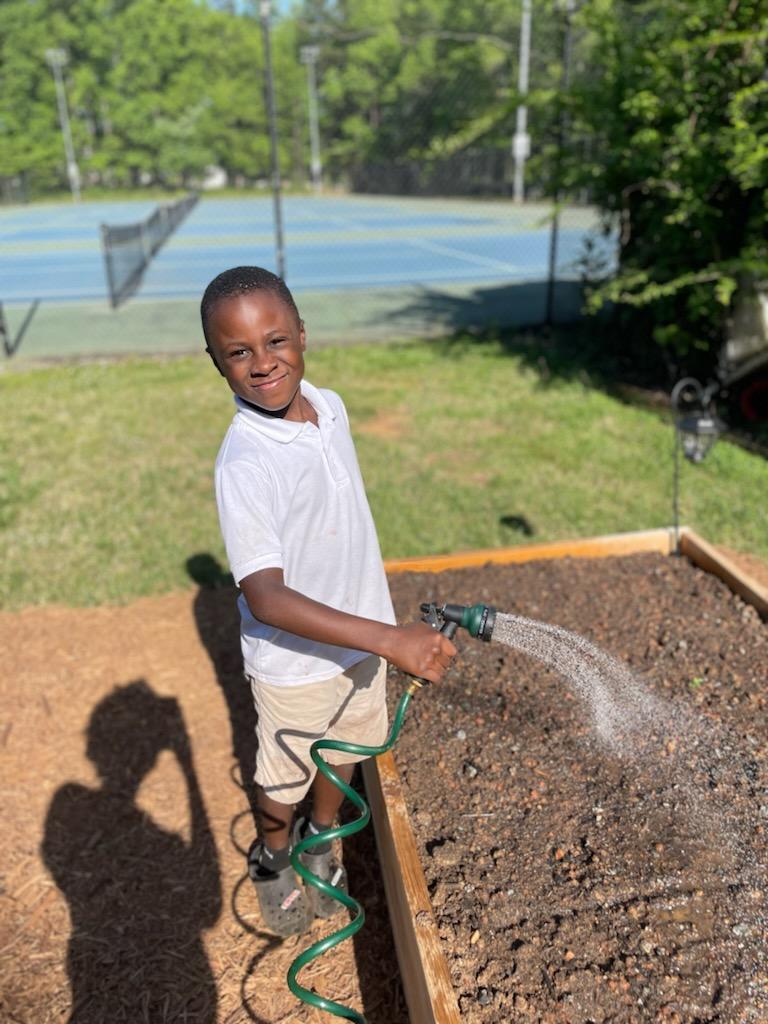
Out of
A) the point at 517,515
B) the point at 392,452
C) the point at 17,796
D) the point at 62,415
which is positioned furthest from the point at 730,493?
the point at 62,415

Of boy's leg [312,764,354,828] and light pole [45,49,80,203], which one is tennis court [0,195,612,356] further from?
light pole [45,49,80,203]

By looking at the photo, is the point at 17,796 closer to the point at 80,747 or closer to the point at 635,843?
the point at 80,747

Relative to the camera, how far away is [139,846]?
9.56 feet

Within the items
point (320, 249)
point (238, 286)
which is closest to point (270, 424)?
point (238, 286)

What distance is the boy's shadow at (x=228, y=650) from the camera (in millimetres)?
3301

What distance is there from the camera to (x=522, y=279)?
15914mm

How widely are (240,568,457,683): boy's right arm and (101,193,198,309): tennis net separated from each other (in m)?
11.7

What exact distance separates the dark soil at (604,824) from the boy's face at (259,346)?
1404 millimetres

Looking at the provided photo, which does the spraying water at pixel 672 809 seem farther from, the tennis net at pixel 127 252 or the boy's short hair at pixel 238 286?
the tennis net at pixel 127 252

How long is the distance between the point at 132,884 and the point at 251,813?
1.56 feet

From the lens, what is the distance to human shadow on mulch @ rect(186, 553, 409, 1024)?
2.35m

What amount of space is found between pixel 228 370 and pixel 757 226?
548cm

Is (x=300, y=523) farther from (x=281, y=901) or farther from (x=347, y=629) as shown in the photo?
(x=281, y=901)

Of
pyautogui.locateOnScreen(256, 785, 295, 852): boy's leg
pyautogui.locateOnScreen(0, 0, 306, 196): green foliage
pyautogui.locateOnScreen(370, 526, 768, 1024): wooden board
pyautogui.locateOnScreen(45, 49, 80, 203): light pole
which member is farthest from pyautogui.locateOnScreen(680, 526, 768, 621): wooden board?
pyautogui.locateOnScreen(0, 0, 306, 196): green foliage
